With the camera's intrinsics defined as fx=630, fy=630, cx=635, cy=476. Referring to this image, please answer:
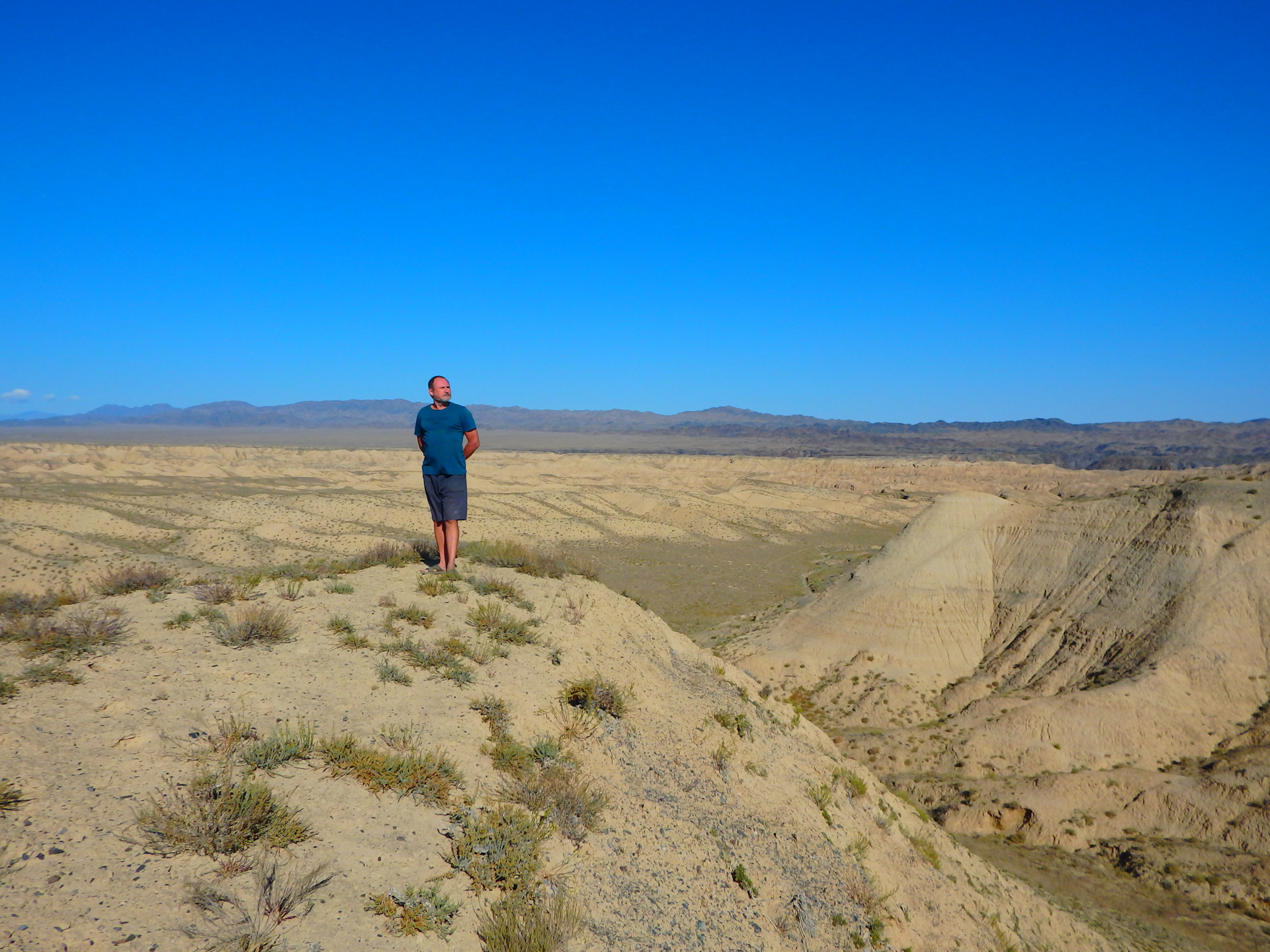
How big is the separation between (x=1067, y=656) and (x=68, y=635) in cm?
2234

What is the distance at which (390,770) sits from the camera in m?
4.18

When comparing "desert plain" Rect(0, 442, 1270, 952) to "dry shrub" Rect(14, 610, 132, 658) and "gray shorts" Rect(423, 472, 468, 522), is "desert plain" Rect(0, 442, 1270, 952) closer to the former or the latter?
"dry shrub" Rect(14, 610, 132, 658)

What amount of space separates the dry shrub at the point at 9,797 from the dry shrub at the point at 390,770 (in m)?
1.44

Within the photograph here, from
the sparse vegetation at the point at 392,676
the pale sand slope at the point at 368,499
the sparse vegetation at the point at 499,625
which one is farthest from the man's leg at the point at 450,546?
the pale sand slope at the point at 368,499

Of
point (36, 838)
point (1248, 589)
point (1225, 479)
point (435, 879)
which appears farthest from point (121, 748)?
point (1225, 479)

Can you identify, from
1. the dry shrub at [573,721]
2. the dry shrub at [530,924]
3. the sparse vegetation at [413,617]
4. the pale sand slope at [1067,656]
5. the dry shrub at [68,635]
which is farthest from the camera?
the pale sand slope at [1067,656]

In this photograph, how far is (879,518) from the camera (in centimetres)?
5944

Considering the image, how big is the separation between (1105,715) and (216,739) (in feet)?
61.9

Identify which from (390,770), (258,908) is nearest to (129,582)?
(390,770)

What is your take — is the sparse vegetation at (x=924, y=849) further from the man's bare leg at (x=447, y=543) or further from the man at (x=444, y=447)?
the man at (x=444, y=447)

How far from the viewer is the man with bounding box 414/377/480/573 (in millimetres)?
7281

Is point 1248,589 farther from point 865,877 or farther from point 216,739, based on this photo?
point 216,739

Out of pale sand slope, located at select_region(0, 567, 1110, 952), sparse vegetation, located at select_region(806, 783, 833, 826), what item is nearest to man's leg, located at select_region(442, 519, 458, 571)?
pale sand slope, located at select_region(0, 567, 1110, 952)

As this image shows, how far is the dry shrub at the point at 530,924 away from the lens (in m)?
3.34
